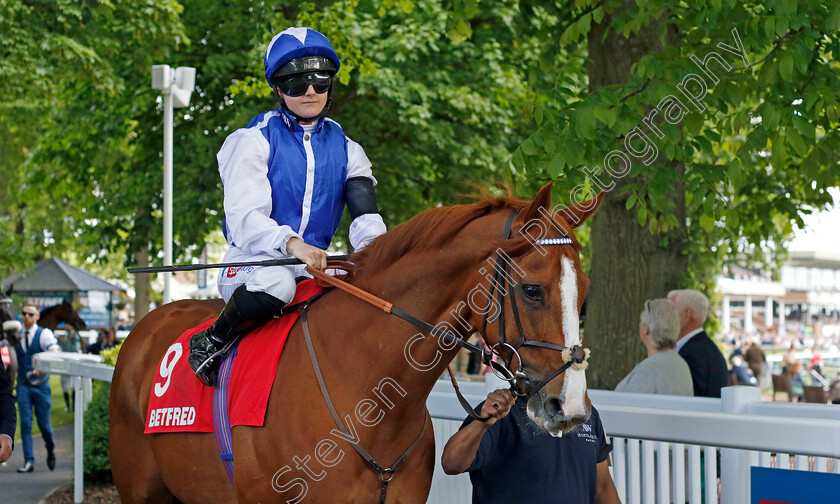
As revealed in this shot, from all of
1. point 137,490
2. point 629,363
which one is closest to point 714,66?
point 629,363

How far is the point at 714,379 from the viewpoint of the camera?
6488 mm

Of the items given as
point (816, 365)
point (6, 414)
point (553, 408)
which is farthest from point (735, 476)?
point (816, 365)

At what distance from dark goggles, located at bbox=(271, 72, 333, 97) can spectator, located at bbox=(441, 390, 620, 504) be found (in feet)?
4.49

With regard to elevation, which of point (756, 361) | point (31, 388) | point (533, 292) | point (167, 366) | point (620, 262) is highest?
point (620, 262)

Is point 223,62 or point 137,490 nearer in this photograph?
point 137,490

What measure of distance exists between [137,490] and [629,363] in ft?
15.6

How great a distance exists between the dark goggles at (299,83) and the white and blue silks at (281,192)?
0.09m

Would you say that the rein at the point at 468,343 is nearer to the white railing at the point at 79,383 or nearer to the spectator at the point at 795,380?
the white railing at the point at 79,383

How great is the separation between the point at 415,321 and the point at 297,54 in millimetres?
1186

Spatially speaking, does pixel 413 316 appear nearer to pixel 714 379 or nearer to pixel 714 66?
pixel 714 66

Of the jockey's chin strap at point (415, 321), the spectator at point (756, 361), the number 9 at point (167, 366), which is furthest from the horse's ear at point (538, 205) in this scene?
the spectator at point (756, 361)

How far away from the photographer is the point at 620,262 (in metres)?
7.54

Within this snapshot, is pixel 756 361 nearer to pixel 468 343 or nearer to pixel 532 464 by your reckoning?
pixel 532 464

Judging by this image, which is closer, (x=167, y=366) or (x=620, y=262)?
(x=167, y=366)
